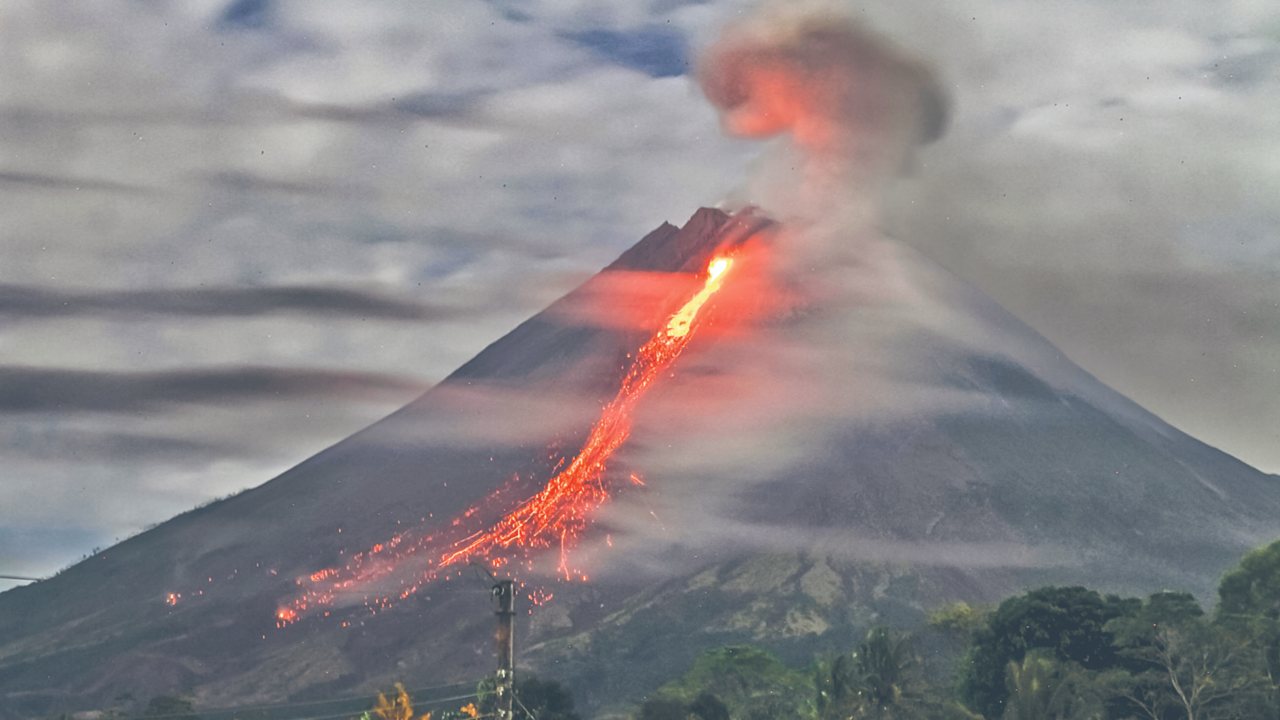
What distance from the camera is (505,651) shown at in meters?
77.9

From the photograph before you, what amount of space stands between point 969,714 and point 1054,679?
354 inches

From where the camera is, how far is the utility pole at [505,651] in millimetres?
76000

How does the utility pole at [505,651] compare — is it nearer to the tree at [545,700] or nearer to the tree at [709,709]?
the tree at [709,709]

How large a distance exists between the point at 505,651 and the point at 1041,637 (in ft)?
248

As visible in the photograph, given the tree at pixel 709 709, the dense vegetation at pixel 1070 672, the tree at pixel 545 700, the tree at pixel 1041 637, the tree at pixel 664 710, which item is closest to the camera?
the dense vegetation at pixel 1070 672

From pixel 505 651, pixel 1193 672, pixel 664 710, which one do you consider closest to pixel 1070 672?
pixel 1193 672

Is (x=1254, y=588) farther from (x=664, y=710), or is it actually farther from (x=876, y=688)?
(x=664, y=710)

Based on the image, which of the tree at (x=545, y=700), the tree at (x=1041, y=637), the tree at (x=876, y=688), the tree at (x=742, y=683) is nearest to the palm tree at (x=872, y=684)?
the tree at (x=876, y=688)

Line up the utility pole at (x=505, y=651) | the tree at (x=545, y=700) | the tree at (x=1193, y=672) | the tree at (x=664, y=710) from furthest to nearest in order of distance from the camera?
the tree at (x=545, y=700) < the tree at (x=664, y=710) < the tree at (x=1193, y=672) < the utility pole at (x=505, y=651)

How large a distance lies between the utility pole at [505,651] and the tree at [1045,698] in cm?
3934

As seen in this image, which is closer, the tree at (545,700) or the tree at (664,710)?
the tree at (664,710)

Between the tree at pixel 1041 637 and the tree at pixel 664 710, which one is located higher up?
the tree at pixel 1041 637

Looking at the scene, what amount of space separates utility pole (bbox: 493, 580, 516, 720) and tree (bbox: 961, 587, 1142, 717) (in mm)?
70210

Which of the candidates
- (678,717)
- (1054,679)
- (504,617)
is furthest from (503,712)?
Answer: (678,717)
